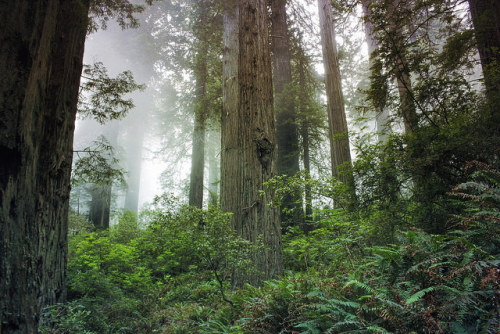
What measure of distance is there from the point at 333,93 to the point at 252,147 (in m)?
5.33

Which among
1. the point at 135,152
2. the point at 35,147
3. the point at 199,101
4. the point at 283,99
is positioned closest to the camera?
the point at 35,147

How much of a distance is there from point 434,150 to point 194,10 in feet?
37.3

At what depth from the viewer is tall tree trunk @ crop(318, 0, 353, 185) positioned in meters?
8.02

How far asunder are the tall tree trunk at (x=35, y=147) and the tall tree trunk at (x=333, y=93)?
6.55m

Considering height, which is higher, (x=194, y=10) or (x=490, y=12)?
(x=194, y=10)

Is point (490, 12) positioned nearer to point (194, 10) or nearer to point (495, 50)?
point (495, 50)

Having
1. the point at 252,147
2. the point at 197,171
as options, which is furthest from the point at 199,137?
the point at 252,147

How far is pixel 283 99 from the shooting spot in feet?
32.5

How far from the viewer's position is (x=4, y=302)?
2738mm

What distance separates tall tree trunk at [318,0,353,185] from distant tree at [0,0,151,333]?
654 centimetres

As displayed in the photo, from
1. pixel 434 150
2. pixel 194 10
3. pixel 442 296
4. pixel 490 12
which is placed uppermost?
pixel 194 10

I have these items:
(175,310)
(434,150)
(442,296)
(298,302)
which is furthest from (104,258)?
(434,150)

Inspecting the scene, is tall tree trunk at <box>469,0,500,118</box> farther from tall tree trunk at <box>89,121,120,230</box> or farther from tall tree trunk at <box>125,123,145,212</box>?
tall tree trunk at <box>125,123,145,212</box>

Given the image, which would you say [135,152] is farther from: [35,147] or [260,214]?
[260,214]
